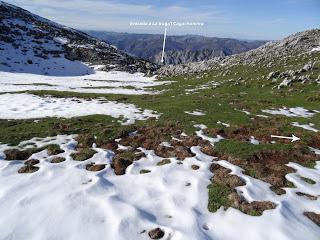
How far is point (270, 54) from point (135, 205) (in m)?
66.5

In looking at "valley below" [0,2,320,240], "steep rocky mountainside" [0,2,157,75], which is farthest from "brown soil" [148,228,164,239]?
"steep rocky mountainside" [0,2,157,75]

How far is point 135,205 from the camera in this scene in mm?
14961

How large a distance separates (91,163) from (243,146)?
Answer: 29.0ft

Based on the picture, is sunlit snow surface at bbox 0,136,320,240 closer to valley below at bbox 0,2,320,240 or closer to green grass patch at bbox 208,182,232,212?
valley below at bbox 0,2,320,240

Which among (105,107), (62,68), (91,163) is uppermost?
(91,163)

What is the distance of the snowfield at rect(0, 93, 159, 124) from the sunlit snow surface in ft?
38.5

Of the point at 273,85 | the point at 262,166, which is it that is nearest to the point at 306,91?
the point at 273,85

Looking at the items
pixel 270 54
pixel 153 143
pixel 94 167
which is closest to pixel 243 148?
pixel 153 143

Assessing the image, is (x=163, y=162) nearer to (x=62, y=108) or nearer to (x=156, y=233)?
(x=156, y=233)

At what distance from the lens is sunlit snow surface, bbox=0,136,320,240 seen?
13.0m

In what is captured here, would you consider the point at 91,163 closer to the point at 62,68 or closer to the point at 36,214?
the point at 36,214

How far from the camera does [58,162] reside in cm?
1966

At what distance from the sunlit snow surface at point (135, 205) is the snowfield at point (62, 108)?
38.5ft

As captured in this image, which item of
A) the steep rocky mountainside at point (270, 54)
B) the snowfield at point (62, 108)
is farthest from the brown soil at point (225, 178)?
the steep rocky mountainside at point (270, 54)
